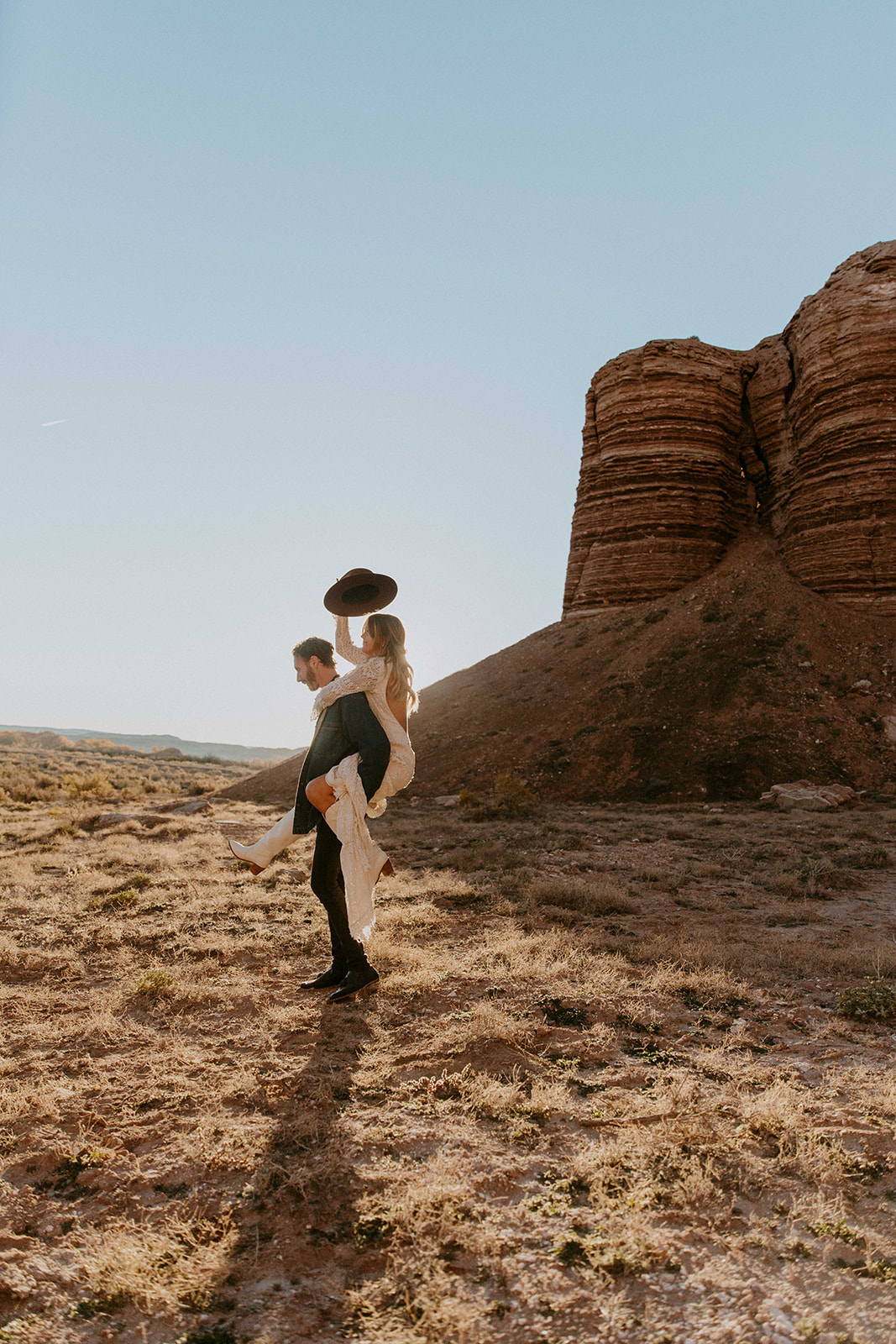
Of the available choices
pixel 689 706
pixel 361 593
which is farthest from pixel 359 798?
pixel 689 706

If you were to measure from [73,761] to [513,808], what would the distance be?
33.3 meters

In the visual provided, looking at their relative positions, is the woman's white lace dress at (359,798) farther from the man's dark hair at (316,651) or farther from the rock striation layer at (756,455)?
the rock striation layer at (756,455)

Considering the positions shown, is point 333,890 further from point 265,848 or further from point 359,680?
point 359,680

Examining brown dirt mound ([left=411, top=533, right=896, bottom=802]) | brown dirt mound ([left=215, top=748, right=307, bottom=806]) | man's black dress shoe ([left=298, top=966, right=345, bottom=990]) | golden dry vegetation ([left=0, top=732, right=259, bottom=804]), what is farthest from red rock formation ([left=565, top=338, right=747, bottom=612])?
man's black dress shoe ([left=298, top=966, right=345, bottom=990])

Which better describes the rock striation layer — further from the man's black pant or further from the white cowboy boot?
the white cowboy boot

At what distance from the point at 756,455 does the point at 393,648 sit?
1244 inches

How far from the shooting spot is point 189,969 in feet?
18.8

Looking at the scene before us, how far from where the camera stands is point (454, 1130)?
Answer: 325 centimetres

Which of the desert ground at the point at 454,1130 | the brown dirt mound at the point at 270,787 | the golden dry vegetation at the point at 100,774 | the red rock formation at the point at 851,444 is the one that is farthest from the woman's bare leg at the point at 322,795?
the red rock formation at the point at 851,444

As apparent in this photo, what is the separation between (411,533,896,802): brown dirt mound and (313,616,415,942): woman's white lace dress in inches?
618

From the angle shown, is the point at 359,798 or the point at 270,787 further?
the point at 270,787

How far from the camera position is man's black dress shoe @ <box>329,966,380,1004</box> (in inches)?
195

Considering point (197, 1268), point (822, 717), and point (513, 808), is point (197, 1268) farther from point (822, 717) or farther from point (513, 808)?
point (822, 717)

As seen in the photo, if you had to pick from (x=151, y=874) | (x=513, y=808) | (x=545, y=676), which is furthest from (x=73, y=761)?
(x=151, y=874)
